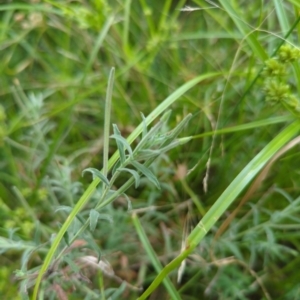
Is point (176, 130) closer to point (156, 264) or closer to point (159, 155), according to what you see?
point (159, 155)

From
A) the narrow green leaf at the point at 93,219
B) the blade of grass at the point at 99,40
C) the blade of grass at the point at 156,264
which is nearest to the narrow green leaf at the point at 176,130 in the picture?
the narrow green leaf at the point at 93,219

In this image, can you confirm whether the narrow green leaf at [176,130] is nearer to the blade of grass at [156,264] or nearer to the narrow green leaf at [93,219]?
the narrow green leaf at [93,219]

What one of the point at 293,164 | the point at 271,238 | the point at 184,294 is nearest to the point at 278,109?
the point at 293,164

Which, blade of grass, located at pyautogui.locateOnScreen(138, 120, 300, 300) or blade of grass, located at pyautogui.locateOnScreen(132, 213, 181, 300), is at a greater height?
blade of grass, located at pyautogui.locateOnScreen(138, 120, 300, 300)

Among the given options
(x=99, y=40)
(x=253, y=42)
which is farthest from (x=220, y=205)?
(x=99, y=40)

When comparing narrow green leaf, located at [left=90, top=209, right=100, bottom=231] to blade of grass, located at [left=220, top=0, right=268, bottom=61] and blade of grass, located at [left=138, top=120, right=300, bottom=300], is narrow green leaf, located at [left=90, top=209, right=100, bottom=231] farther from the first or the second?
blade of grass, located at [left=220, top=0, right=268, bottom=61]

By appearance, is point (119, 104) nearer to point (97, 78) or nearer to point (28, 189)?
point (97, 78)

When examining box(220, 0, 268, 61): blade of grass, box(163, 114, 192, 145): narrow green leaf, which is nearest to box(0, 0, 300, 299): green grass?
box(220, 0, 268, 61): blade of grass

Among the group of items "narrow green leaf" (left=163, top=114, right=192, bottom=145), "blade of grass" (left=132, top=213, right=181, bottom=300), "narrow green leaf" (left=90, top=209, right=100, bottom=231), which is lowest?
"blade of grass" (left=132, top=213, right=181, bottom=300)
